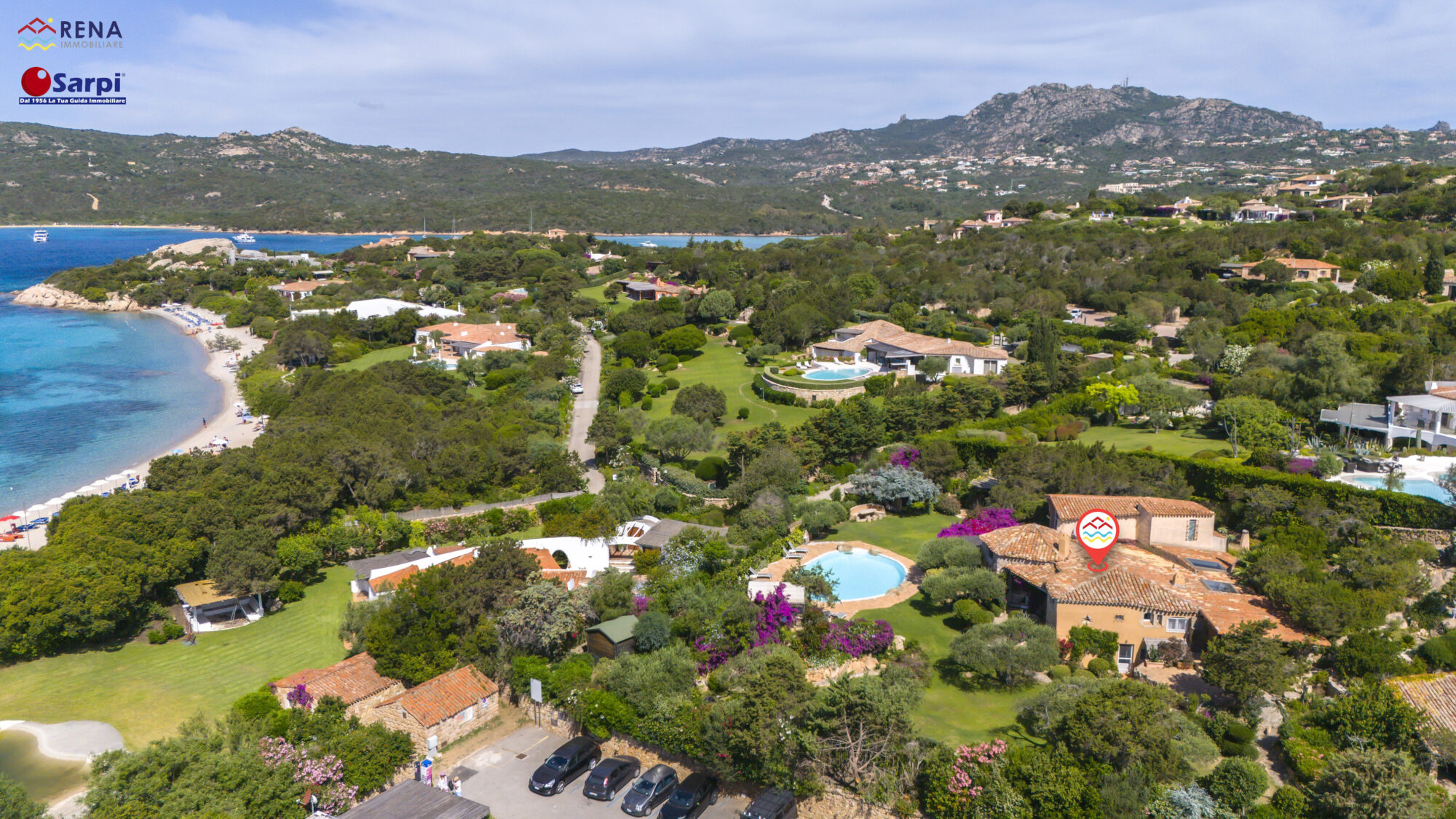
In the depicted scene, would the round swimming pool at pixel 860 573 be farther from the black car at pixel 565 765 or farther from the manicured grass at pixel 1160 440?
the manicured grass at pixel 1160 440

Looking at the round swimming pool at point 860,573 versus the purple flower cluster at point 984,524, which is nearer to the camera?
the round swimming pool at point 860,573

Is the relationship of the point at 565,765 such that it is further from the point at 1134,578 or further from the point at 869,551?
the point at 1134,578

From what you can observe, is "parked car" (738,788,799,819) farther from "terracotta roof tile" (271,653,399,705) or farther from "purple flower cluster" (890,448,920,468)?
"purple flower cluster" (890,448,920,468)

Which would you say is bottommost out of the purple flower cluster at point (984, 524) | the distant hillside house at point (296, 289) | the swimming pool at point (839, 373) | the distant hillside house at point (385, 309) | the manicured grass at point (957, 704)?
the manicured grass at point (957, 704)

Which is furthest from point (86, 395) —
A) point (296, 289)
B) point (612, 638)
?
point (612, 638)

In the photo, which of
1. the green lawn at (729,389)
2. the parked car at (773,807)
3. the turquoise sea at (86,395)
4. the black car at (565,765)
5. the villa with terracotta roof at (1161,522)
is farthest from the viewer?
the green lawn at (729,389)

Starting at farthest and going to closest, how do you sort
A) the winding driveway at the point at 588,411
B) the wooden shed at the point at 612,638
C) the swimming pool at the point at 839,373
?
1. the swimming pool at the point at 839,373
2. the winding driveway at the point at 588,411
3. the wooden shed at the point at 612,638

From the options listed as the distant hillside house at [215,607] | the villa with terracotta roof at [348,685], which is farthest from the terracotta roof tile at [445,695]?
the distant hillside house at [215,607]
